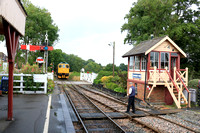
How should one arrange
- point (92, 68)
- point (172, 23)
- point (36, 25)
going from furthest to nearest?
point (92, 68)
point (36, 25)
point (172, 23)

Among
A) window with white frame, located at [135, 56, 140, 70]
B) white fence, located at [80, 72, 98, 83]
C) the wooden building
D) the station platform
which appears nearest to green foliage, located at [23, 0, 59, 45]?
white fence, located at [80, 72, 98, 83]

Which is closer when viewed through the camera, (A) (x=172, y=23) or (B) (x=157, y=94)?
(B) (x=157, y=94)

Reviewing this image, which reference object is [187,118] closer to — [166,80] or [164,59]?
[166,80]

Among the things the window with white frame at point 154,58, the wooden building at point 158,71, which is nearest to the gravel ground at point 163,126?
the wooden building at point 158,71

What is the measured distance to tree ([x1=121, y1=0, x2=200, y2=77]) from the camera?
25153 millimetres

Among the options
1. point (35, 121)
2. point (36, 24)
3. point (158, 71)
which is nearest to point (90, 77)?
point (158, 71)

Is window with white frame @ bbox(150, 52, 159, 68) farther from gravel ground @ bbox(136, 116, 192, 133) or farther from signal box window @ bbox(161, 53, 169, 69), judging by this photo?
gravel ground @ bbox(136, 116, 192, 133)

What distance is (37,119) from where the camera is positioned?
6.63 meters

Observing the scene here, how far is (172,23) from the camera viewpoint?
85.1ft

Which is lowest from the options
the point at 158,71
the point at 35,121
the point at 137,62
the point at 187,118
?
the point at 187,118

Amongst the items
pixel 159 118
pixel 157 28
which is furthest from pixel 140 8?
pixel 159 118

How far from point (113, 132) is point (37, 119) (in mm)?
2844

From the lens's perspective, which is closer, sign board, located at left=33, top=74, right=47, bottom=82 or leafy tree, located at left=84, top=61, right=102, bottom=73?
sign board, located at left=33, top=74, right=47, bottom=82

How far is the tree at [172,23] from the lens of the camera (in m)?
25.2
